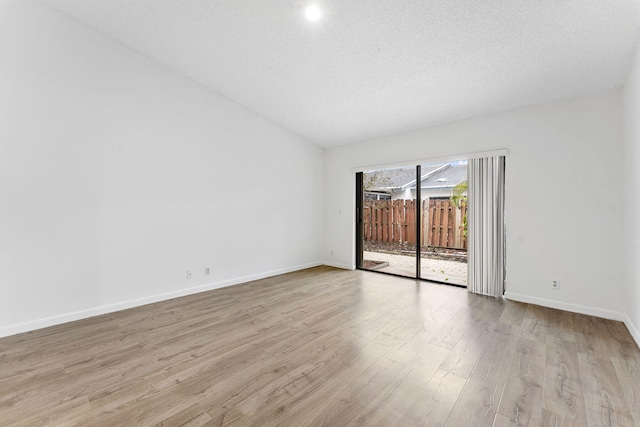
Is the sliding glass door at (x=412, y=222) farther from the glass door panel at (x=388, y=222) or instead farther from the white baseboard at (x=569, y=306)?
the white baseboard at (x=569, y=306)

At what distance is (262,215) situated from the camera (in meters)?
4.94

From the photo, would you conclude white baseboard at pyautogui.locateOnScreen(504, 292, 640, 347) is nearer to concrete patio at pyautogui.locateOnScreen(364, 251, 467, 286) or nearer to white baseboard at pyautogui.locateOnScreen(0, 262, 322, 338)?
concrete patio at pyautogui.locateOnScreen(364, 251, 467, 286)

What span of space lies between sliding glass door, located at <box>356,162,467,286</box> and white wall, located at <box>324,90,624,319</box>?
1.21 metres

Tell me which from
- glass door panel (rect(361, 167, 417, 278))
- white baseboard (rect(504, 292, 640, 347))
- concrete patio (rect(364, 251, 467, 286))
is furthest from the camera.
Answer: glass door panel (rect(361, 167, 417, 278))

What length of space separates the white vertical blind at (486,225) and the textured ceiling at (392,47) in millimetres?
841

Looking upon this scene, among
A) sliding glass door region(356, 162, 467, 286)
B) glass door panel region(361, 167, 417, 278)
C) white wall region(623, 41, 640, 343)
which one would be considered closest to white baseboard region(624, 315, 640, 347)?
white wall region(623, 41, 640, 343)

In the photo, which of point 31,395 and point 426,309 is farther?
point 426,309

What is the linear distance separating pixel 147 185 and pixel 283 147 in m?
2.49

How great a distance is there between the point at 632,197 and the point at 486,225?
1458 mm

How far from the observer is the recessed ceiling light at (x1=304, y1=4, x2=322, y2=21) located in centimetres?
255

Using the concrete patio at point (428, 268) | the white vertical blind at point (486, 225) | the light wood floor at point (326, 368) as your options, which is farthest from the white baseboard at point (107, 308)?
the white vertical blind at point (486, 225)

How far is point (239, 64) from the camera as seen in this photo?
3.59 metres

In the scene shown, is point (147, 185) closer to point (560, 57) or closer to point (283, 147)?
point (283, 147)

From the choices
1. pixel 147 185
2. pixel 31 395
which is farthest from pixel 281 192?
pixel 31 395
